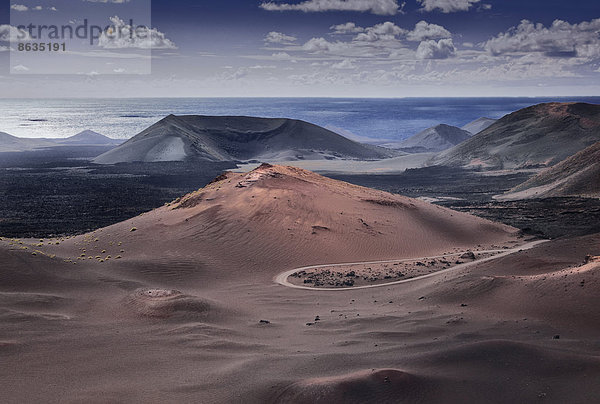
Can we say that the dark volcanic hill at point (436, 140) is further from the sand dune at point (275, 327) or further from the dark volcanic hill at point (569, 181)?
the sand dune at point (275, 327)

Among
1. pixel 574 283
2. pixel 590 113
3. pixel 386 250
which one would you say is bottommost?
pixel 386 250

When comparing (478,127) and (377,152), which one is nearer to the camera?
(377,152)

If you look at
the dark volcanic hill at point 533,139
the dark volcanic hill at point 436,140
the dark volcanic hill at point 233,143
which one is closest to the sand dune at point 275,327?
the dark volcanic hill at point 533,139

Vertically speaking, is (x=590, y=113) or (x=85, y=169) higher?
(x=590, y=113)

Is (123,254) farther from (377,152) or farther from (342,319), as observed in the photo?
(377,152)

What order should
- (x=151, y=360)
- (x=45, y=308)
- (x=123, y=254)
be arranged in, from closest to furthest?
(x=151, y=360), (x=45, y=308), (x=123, y=254)

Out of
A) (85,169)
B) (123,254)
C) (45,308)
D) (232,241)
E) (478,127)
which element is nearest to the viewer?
(45,308)

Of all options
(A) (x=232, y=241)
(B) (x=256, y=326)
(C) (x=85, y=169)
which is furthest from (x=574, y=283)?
(C) (x=85, y=169)

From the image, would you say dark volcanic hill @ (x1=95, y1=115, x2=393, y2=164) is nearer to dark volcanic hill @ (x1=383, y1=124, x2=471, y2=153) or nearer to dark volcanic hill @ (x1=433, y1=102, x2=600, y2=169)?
dark volcanic hill @ (x1=383, y1=124, x2=471, y2=153)
